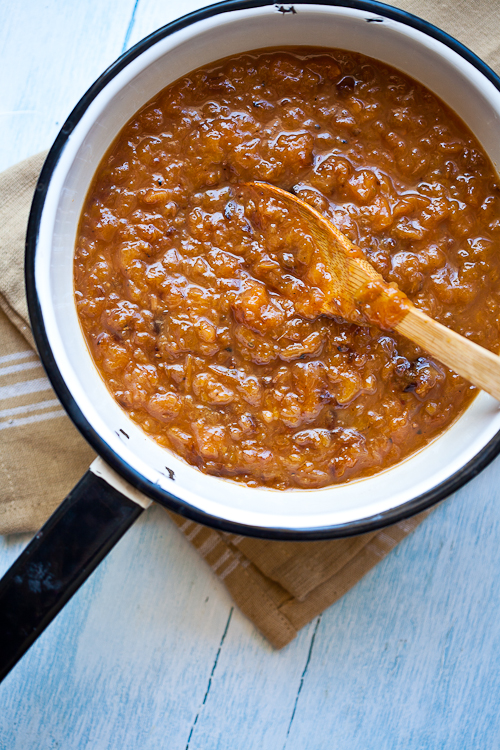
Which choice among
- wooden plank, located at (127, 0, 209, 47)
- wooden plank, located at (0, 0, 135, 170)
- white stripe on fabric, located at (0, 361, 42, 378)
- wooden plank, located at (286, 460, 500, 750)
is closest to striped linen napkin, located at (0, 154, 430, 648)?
white stripe on fabric, located at (0, 361, 42, 378)

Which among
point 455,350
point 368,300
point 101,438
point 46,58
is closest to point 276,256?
point 368,300

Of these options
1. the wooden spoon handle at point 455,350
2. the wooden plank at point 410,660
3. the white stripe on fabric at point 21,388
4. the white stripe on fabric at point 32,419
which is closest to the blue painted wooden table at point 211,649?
the wooden plank at point 410,660

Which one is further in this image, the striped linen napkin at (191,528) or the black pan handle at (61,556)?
the striped linen napkin at (191,528)

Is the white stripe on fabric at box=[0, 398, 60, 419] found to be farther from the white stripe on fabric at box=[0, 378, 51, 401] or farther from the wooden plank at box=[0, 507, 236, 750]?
the wooden plank at box=[0, 507, 236, 750]

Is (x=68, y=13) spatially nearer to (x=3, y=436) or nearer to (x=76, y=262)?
(x=76, y=262)

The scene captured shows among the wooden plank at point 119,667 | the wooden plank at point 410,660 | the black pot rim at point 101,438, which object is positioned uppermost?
the black pot rim at point 101,438

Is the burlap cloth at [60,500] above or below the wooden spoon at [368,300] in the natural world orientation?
below

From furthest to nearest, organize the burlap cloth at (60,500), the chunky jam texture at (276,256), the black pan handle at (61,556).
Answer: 1. the burlap cloth at (60,500)
2. the chunky jam texture at (276,256)
3. the black pan handle at (61,556)

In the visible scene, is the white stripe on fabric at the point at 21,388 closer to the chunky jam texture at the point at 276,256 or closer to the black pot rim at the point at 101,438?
the chunky jam texture at the point at 276,256
